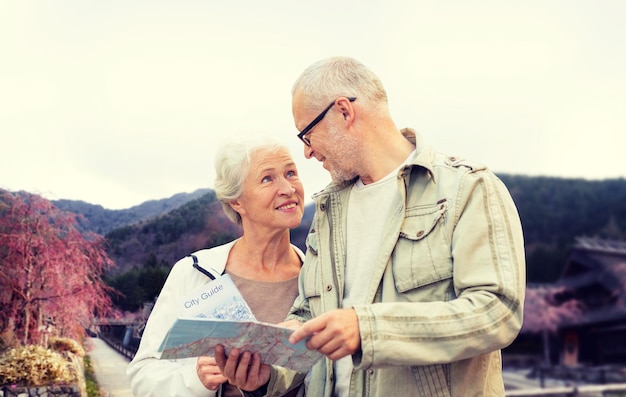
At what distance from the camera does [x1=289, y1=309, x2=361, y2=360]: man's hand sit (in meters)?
1.04

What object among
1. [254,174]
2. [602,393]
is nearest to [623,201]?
[602,393]

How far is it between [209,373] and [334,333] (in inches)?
27.3

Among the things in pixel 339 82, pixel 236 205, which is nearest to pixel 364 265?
pixel 339 82

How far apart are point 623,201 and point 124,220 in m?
8.17

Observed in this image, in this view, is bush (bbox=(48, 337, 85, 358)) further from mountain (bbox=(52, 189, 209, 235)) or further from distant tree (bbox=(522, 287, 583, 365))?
distant tree (bbox=(522, 287, 583, 365))

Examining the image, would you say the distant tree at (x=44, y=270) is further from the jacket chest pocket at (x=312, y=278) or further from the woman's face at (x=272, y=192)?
the jacket chest pocket at (x=312, y=278)

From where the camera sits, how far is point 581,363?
11195 mm

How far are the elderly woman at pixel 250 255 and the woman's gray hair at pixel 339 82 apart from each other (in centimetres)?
49

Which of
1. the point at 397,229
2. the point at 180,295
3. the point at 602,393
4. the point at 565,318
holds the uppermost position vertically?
the point at 397,229

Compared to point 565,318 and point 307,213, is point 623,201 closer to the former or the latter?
point 565,318

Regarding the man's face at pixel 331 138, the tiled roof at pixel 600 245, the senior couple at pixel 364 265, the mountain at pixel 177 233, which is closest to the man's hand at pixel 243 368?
the senior couple at pixel 364 265

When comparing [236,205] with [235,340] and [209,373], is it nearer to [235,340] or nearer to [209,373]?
[209,373]

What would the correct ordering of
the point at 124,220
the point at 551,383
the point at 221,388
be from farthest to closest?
the point at 551,383, the point at 124,220, the point at 221,388

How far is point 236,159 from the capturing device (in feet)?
6.39
